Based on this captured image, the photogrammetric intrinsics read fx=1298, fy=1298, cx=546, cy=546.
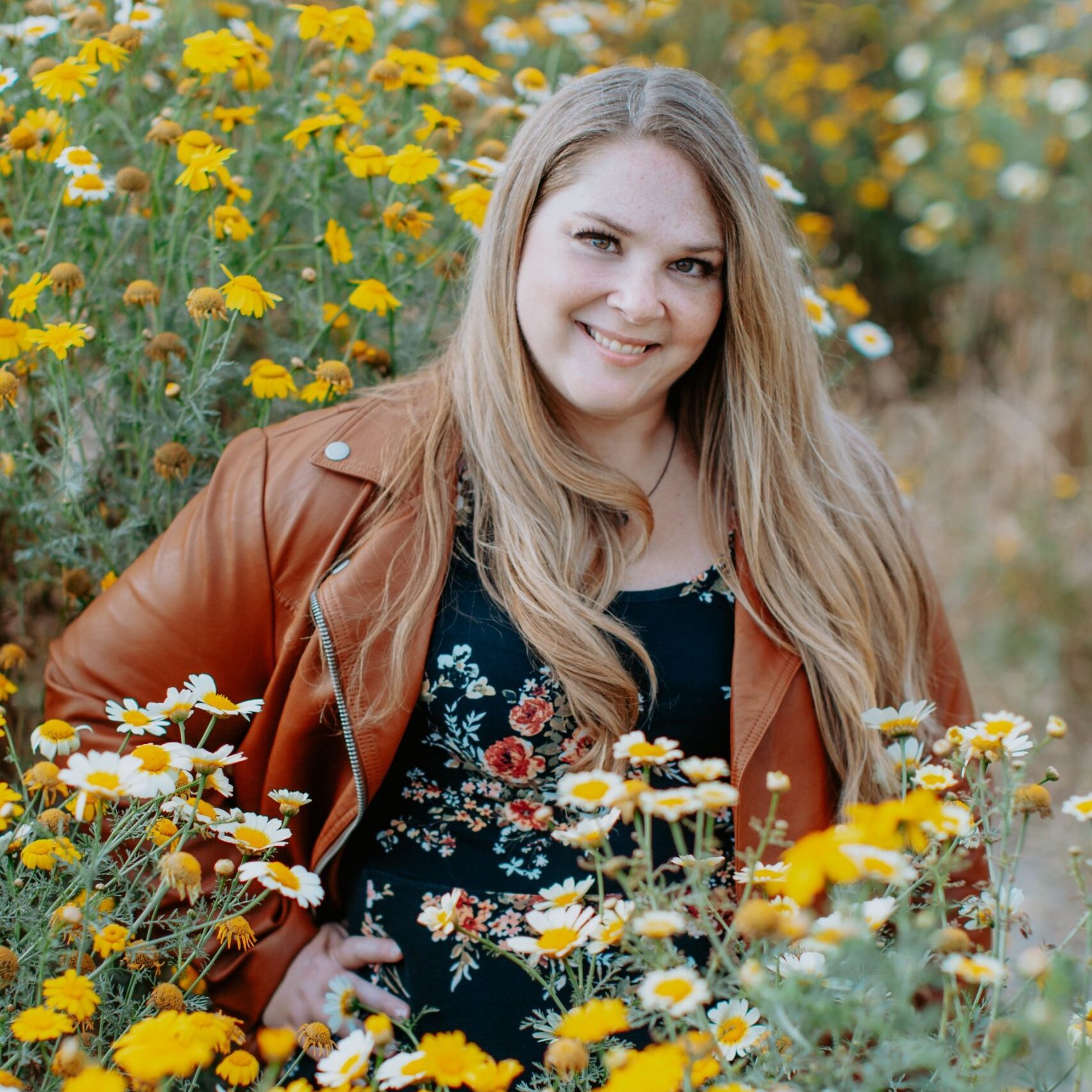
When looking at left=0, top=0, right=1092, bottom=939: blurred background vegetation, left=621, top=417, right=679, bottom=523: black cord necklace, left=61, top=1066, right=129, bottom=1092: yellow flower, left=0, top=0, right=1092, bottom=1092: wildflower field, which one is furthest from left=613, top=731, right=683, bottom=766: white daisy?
left=0, top=0, right=1092, bottom=939: blurred background vegetation

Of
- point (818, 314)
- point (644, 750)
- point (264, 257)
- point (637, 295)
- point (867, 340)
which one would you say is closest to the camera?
point (644, 750)

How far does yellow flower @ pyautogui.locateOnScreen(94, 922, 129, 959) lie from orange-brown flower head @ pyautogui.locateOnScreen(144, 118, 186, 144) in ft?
3.88

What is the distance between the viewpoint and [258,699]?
1.72 m

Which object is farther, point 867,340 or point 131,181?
point 867,340

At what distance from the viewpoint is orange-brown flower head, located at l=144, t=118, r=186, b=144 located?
6.31 ft

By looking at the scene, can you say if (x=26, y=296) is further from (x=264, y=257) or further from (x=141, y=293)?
(x=264, y=257)

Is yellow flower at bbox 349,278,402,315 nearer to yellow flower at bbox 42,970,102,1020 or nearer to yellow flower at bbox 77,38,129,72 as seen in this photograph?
yellow flower at bbox 77,38,129,72

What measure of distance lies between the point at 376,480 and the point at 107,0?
41.5 inches

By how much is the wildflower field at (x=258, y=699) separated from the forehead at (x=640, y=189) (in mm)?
317

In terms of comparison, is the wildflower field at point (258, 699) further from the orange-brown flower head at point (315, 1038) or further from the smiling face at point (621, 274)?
the smiling face at point (621, 274)

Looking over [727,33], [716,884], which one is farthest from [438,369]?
[727,33]

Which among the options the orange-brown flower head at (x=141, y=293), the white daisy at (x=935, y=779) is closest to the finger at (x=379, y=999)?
the white daisy at (x=935, y=779)

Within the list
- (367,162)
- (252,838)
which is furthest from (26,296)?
(252,838)

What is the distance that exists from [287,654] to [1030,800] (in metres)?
0.97
